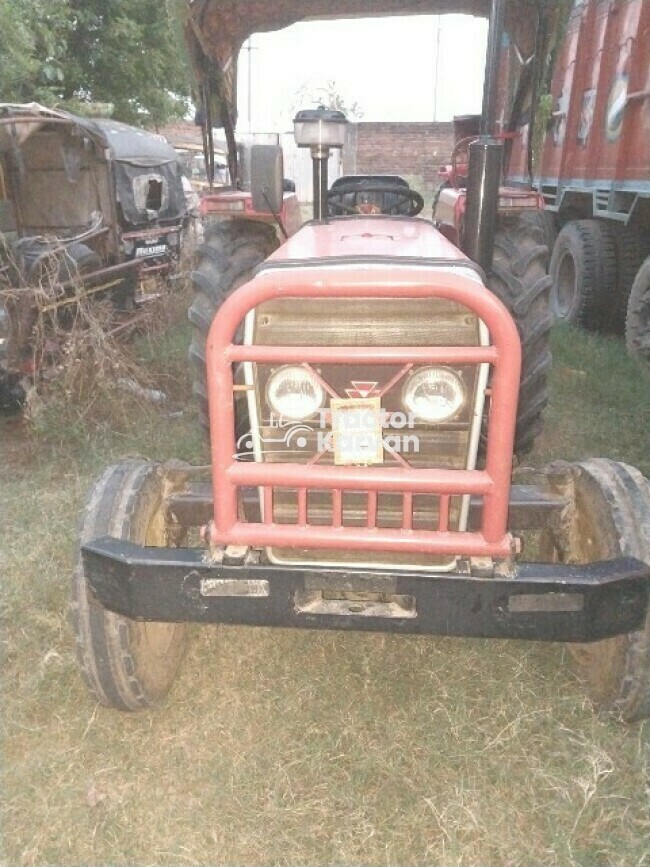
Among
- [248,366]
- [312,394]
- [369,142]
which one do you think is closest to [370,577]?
[312,394]

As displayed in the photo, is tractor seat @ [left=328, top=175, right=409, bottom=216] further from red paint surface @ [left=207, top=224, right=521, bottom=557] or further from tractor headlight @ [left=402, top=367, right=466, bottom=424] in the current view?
red paint surface @ [left=207, top=224, right=521, bottom=557]

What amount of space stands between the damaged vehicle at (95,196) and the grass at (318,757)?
3.42 m

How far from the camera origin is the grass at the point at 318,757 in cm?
205

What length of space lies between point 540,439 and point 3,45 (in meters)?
6.29

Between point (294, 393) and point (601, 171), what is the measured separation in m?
5.31

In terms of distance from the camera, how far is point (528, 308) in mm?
3359

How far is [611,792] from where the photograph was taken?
2182mm

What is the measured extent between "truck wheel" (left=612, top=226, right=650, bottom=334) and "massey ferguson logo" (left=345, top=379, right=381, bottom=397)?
17.2ft

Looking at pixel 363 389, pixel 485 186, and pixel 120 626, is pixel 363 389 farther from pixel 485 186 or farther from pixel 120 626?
pixel 120 626

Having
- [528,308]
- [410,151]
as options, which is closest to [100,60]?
[410,151]

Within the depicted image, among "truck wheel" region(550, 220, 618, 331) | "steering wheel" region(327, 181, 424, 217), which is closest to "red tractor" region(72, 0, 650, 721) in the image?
"steering wheel" region(327, 181, 424, 217)

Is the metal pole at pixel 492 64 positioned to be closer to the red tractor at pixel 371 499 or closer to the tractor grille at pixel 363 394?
the red tractor at pixel 371 499

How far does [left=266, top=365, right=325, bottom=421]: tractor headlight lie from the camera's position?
2.13 metres

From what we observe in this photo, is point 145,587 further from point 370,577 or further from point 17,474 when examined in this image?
point 17,474
